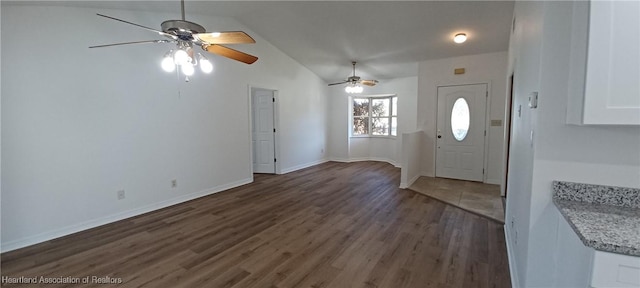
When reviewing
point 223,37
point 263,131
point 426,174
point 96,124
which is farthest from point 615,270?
point 263,131

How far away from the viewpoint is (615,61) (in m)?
1.14

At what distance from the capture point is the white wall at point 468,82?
16.4 feet

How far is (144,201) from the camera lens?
376 cm

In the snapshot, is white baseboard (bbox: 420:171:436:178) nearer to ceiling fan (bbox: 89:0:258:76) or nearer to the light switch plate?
the light switch plate

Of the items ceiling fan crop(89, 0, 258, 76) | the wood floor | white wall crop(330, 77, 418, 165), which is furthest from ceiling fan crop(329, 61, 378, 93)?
ceiling fan crop(89, 0, 258, 76)

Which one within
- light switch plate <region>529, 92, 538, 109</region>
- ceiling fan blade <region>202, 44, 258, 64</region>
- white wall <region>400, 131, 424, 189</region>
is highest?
ceiling fan blade <region>202, 44, 258, 64</region>

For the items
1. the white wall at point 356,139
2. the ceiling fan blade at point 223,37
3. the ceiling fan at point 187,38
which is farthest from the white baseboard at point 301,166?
the ceiling fan blade at point 223,37

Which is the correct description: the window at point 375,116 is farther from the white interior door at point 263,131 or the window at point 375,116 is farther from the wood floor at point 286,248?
the wood floor at point 286,248

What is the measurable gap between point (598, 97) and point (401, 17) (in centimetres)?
316

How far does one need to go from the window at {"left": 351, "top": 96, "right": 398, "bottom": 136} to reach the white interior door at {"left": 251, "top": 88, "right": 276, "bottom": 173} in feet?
9.57

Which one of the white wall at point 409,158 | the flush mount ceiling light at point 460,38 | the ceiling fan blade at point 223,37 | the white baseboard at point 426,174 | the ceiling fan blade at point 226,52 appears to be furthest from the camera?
the white baseboard at point 426,174

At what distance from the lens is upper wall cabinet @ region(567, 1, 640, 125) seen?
44.4 inches

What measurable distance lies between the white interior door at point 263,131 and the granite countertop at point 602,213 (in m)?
5.35

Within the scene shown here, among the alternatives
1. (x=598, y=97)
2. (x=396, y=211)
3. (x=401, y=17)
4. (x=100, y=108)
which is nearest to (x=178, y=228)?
(x=100, y=108)
